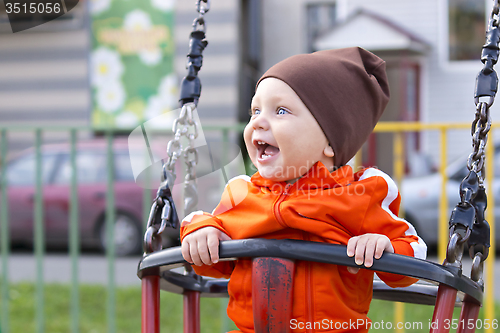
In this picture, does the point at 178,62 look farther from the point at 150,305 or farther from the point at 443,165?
the point at 150,305

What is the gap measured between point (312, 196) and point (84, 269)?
5.00 m

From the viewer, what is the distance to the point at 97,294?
423 centimetres

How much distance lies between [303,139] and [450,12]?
10.6m

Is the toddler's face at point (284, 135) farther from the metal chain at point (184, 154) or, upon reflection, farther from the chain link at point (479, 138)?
the chain link at point (479, 138)

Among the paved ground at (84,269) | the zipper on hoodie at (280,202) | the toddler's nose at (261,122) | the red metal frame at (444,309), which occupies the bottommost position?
the paved ground at (84,269)

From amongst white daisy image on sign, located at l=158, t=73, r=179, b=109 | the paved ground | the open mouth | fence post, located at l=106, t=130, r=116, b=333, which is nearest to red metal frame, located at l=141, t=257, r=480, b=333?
the open mouth

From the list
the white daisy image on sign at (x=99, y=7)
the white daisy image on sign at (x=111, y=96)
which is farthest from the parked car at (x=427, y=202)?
the white daisy image on sign at (x=99, y=7)

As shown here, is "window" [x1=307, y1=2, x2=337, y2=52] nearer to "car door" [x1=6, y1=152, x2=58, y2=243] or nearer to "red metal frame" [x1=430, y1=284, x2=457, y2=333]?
"car door" [x1=6, y1=152, x2=58, y2=243]

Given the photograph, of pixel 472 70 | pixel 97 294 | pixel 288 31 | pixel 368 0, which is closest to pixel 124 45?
pixel 288 31

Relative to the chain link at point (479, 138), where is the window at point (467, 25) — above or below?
above

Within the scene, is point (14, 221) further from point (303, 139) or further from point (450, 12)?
point (450, 12)

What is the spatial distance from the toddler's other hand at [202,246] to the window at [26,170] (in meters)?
4.39

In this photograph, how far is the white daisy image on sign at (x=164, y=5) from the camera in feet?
35.8

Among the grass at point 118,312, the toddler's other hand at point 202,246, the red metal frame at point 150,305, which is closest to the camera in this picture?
the toddler's other hand at point 202,246
